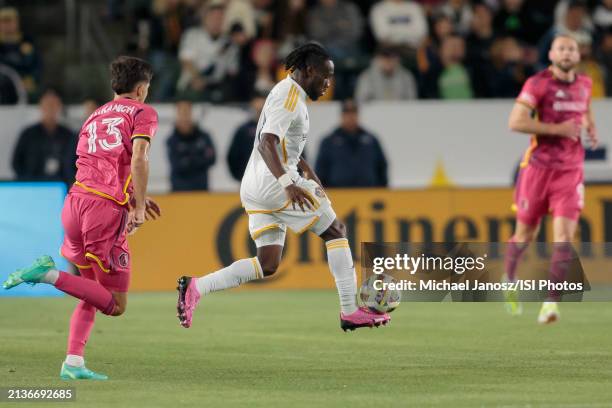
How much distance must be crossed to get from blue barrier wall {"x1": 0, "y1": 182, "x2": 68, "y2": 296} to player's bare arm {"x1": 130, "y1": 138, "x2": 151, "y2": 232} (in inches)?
291

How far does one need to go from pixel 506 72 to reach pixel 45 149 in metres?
6.50

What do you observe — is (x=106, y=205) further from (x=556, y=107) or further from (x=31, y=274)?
(x=556, y=107)

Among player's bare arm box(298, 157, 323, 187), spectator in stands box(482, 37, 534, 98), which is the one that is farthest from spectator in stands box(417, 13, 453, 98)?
player's bare arm box(298, 157, 323, 187)

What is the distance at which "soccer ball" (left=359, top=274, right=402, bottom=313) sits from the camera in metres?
10.4

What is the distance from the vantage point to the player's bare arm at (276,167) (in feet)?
31.7

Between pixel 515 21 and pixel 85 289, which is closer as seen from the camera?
pixel 85 289

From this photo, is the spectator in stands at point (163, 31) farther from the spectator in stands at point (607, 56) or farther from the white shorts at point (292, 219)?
the white shorts at point (292, 219)

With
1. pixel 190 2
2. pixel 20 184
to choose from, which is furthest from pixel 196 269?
pixel 190 2

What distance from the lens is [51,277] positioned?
898 centimetres

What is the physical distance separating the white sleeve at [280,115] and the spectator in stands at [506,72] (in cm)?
A: 1082

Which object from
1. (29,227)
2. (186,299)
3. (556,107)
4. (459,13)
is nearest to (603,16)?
(459,13)

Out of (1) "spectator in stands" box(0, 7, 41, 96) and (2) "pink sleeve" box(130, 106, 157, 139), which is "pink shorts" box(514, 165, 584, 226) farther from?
(1) "spectator in stands" box(0, 7, 41, 96)

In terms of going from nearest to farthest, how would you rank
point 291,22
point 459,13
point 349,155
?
point 349,155
point 291,22
point 459,13

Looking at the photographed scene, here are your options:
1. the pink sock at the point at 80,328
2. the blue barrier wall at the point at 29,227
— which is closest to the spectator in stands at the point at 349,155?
the blue barrier wall at the point at 29,227
